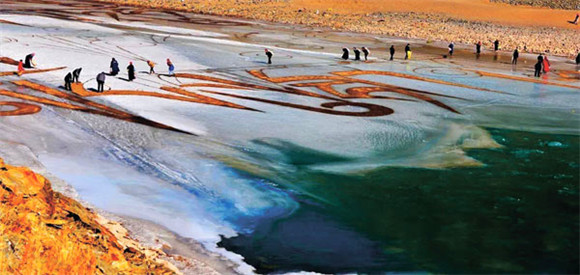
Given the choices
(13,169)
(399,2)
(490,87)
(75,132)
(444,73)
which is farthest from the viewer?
(399,2)

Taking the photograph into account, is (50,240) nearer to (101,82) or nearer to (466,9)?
(101,82)

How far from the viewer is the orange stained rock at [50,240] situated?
12289mm

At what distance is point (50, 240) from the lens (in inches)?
502

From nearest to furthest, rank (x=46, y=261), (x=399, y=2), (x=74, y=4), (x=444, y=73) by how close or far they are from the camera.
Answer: (x=46, y=261) → (x=444, y=73) → (x=74, y=4) → (x=399, y=2)

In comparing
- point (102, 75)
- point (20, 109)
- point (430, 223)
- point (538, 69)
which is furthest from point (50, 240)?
point (538, 69)

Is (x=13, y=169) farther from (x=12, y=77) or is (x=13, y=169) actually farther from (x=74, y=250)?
(x=12, y=77)

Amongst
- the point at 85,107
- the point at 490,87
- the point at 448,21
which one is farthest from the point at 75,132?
the point at 448,21

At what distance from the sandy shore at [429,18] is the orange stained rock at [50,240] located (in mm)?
57452

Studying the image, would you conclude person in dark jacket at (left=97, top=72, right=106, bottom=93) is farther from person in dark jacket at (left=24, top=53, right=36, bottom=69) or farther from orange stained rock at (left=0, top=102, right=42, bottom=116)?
person in dark jacket at (left=24, top=53, right=36, bottom=69)

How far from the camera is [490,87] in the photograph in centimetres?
3950

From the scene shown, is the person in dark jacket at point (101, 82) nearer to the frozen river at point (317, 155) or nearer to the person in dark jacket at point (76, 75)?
the frozen river at point (317, 155)

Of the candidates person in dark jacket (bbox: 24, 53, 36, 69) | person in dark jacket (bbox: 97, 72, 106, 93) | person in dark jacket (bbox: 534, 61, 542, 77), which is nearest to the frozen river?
person in dark jacket (bbox: 97, 72, 106, 93)

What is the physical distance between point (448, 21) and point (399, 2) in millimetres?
19064

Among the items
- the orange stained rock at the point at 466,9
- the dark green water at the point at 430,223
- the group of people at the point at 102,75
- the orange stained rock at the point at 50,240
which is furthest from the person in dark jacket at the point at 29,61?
the orange stained rock at the point at 466,9
